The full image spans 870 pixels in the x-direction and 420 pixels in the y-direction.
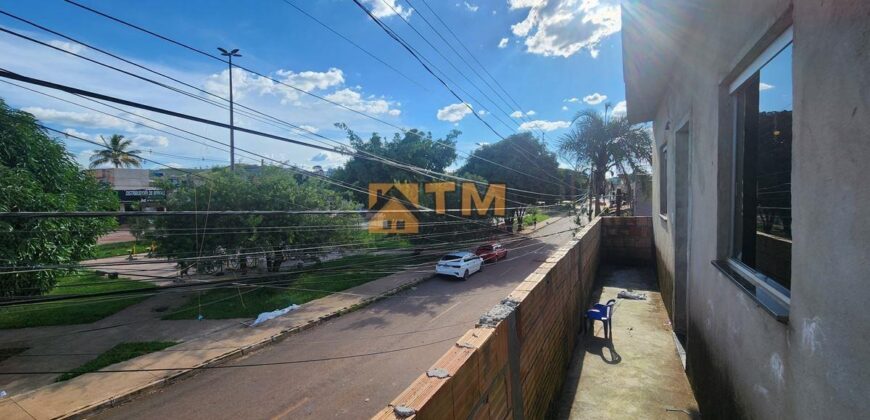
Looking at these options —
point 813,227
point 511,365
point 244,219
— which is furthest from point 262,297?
point 813,227

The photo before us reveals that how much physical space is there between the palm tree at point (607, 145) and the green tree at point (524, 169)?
710cm

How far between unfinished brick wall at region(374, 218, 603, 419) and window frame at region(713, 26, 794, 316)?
152cm

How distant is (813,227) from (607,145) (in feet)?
58.7

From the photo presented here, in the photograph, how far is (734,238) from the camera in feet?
10.3

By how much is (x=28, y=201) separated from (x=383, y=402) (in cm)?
879

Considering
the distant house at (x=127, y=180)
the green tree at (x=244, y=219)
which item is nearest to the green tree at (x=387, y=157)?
the green tree at (x=244, y=219)

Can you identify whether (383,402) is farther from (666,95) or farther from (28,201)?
(28,201)

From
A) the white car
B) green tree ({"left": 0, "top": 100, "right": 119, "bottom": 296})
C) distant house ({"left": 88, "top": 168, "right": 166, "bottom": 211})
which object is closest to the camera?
green tree ({"left": 0, "top": 100, "right": 119, "bottom": 296})

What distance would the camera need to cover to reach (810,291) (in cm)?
167

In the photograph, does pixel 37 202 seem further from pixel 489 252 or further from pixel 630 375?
pixel 489 252

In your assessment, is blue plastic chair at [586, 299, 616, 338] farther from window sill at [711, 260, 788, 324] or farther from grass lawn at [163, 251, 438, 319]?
grass lawn at [163, 251, 438, 319]

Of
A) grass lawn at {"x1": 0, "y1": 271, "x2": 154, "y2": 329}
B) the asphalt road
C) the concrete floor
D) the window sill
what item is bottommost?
grass lawn at {"x1": 0, "y1": 271, "x2": 154, "y2": 329}

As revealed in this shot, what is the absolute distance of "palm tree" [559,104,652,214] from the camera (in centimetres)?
1739

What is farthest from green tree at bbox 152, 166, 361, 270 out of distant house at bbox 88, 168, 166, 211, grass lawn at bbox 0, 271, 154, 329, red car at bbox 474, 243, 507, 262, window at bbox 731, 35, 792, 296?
distant house at bbox 88, 168, 166, 211
